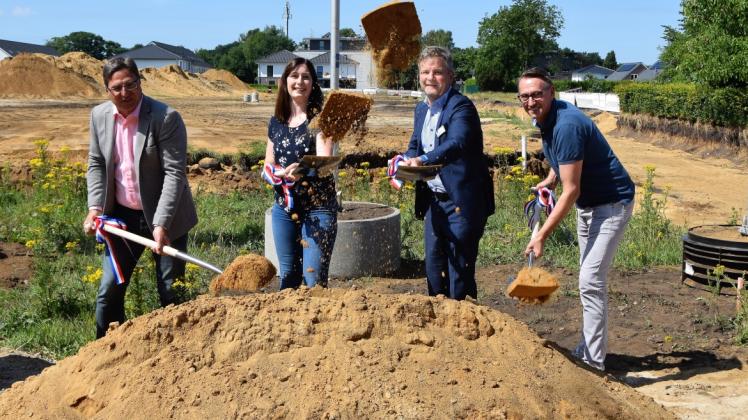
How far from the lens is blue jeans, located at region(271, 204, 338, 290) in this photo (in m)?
4.45

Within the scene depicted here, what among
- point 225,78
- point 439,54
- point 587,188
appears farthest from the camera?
point 225,78

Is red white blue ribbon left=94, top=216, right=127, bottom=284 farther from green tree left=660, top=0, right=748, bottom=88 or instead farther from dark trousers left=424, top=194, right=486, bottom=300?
green tree left=660, top=0, right=748, bottom=88

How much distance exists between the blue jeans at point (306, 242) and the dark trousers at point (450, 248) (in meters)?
0.58

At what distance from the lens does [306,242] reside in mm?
4484

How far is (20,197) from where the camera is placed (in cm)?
1052

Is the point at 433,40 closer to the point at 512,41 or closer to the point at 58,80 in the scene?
the point at 58,80

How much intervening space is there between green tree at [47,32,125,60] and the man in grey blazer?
11391cm

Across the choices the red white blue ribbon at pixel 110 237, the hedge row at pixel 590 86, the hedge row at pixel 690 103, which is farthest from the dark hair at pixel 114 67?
the hedge row at pixel 590 86

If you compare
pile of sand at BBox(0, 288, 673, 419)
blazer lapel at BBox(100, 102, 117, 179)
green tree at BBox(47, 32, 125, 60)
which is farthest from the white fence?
green tree at BBox(47, 32, 125, 60)

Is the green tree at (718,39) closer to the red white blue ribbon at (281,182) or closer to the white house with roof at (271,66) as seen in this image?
the red white blue ribbon at (281,182)

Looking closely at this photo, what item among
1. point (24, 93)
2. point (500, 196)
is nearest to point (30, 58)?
point (24, 93)

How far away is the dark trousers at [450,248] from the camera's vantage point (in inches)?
175

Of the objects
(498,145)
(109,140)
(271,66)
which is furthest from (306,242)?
(271,66)

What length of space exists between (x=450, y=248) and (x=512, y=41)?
71.4 m
